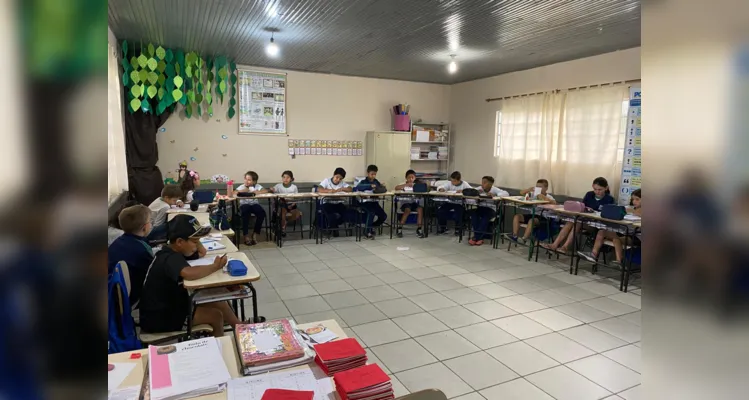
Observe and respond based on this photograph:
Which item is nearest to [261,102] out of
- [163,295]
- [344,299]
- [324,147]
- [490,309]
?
[324,147]

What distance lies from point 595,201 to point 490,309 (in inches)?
105

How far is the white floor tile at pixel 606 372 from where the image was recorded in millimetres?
2744

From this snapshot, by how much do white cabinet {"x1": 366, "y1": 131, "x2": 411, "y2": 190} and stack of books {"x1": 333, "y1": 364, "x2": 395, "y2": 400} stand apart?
6.57 metres

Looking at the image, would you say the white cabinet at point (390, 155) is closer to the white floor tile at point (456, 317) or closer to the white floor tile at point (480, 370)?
the white floor tile at point (456, 317)

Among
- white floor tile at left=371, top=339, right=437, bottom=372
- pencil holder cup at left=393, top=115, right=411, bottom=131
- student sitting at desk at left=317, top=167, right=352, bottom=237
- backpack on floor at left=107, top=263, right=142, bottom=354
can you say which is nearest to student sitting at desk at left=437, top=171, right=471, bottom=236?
pencil holder cup at left=393, top=115, right=411, bottom=131

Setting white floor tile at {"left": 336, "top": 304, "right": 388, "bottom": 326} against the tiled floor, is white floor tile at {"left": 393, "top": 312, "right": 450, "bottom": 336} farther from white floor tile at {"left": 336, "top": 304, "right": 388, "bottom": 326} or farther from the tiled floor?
white floor tile at {"left": 336, "top": 304, "right": 388, "bottom": 326}

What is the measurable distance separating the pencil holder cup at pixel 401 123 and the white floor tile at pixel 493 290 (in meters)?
4.20

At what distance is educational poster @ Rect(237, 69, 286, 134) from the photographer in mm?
7051

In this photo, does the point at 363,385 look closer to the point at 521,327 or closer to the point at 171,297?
the point at 171,297

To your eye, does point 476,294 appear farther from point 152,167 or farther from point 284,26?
point 152,167

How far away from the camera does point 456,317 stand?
3818 millimetres

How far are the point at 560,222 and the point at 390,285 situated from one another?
288 centimetres

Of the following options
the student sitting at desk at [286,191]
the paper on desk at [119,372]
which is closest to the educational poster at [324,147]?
the student sitting at desk at [286,191]

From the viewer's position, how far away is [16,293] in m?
0.29
